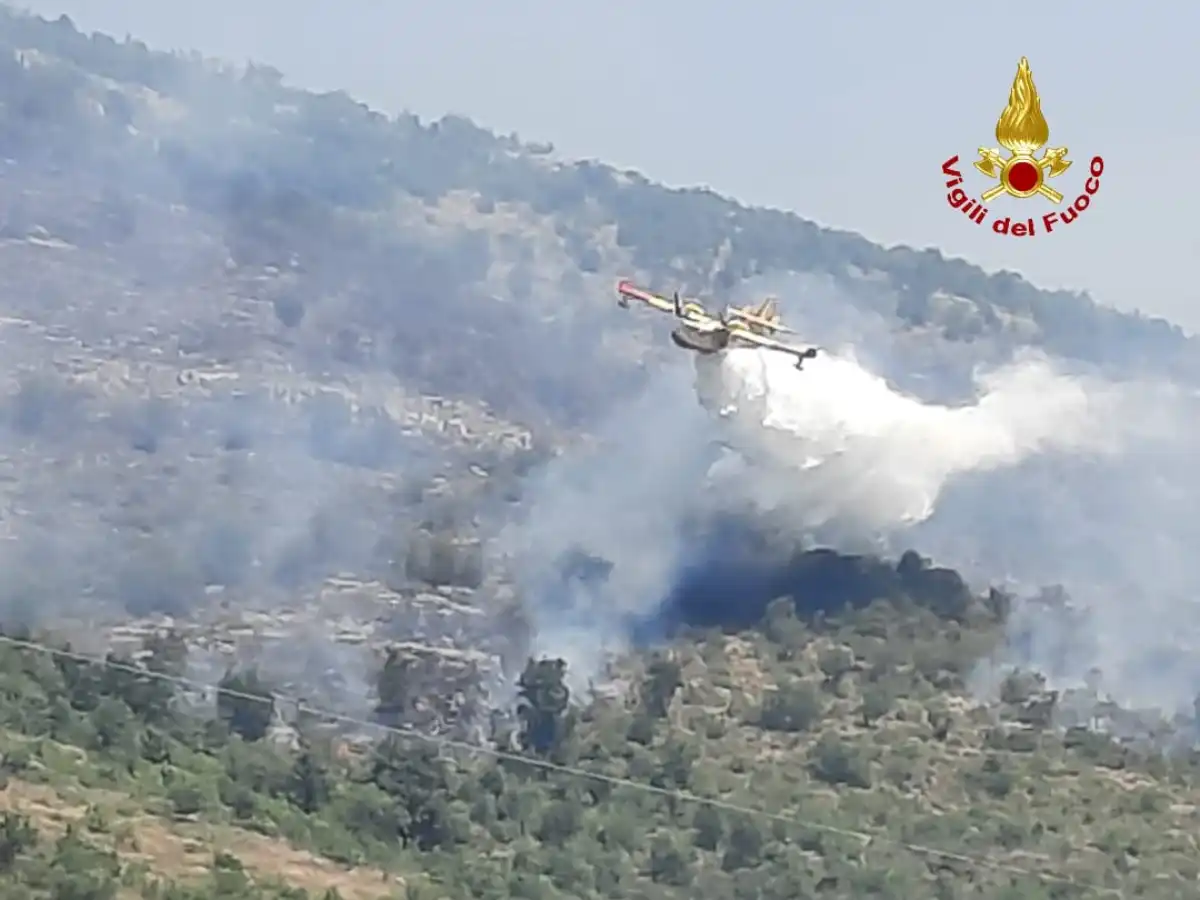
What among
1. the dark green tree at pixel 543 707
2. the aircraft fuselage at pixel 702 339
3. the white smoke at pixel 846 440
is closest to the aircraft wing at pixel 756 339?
the aircraft fuselage at pixel 702 339

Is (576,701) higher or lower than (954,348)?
lower

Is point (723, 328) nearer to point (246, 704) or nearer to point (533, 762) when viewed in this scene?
point (533, 762)

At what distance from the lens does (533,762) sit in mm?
93062

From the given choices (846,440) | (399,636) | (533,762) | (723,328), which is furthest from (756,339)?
(846,440)

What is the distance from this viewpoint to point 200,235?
16012 cm

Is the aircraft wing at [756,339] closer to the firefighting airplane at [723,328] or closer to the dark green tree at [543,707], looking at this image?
the firefighting airplane at [723,328]

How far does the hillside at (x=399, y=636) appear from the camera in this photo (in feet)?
269

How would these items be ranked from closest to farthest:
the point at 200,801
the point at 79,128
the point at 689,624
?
1. the point at 200,801
2. the point at 689,624
3. the point at 79,128

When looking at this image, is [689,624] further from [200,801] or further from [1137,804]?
[200,801]

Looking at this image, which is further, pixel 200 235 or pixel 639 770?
pixel 200 235

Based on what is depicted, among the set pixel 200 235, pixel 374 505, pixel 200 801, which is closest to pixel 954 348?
pixel 200 235

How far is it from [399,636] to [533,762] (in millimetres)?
13308

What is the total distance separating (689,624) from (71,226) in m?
60.2

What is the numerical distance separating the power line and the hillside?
7.5 inches
